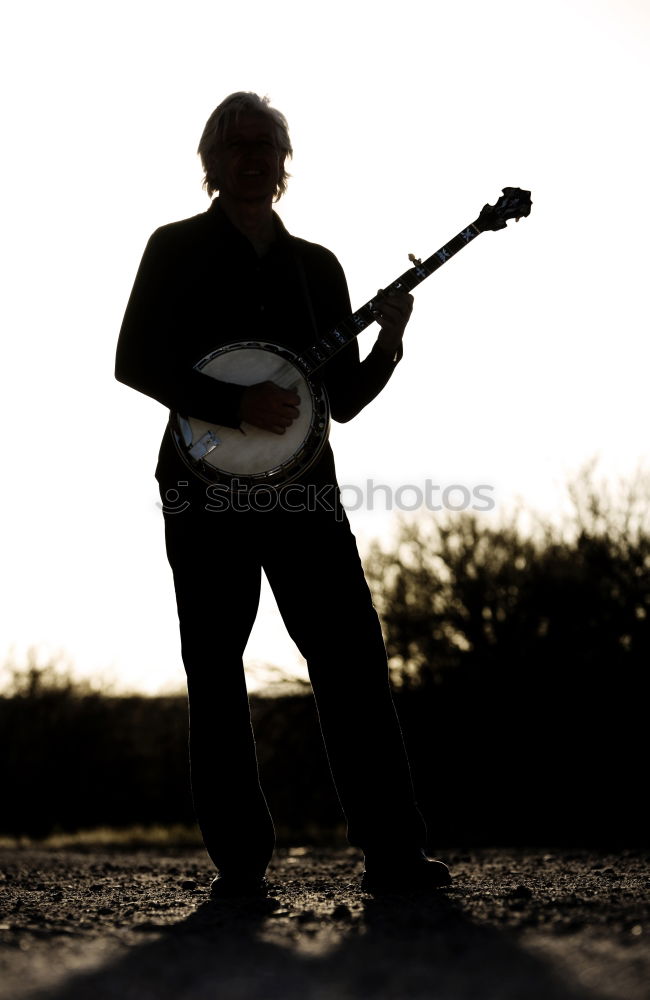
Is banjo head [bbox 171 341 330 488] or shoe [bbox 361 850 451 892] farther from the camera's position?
banjo head [bbox 171 341 330 488]

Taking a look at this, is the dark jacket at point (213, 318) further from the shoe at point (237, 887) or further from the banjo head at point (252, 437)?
the shoe at point (237, 887)

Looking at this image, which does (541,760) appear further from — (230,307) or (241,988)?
(241,988)

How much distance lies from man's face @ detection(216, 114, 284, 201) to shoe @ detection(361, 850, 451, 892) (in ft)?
7.46

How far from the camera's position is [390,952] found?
2.32m

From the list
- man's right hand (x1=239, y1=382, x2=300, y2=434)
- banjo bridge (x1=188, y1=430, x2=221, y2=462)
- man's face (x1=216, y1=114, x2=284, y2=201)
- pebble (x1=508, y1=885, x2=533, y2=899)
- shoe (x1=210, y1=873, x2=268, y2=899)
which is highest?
man's face (x1=216, y1=114, x2=284, y2=201)

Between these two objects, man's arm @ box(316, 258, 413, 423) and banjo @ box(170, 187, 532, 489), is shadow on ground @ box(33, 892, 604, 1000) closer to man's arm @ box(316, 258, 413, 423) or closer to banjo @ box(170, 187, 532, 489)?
banjo @ box(170, 187, 532, 489)

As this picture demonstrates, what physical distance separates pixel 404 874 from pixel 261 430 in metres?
1.52

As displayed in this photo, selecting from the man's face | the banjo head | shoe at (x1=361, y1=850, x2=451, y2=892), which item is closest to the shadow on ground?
shoe at (x1=361, y1=850, x2=451, y2=892)

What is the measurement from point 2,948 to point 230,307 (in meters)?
2.27

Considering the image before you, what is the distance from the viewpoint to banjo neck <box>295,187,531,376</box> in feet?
13.3

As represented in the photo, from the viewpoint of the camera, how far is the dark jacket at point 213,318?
12.7ft

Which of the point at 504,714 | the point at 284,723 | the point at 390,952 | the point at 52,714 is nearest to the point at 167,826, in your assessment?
the point at 52,714

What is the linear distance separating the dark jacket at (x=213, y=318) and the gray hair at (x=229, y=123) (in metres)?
0.15

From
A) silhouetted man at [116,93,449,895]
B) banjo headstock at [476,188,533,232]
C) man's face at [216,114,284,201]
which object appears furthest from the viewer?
Answer: banjo headstock at [476,188,533,232]
